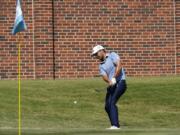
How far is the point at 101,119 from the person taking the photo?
1523 cm

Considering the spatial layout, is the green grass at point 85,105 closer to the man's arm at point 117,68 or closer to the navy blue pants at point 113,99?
the navy blue pants at point 113,99

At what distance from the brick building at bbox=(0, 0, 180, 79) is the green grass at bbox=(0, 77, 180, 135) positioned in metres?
0.56

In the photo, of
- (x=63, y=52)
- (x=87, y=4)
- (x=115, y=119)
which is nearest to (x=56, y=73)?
(x=63, y=52)

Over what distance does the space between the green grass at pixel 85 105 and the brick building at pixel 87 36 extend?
56 centimetres

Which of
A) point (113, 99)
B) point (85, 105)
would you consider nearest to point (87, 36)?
point (85, 105)

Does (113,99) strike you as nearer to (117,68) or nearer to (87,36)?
(117,68)

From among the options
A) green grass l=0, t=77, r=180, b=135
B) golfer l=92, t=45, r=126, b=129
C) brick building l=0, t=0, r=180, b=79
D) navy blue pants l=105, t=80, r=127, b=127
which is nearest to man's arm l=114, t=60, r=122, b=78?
golfer l=92, t=45, r=126, b=129

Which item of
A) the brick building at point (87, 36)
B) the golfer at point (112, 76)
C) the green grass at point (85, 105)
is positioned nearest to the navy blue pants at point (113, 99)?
the golfer at point (112, 76)

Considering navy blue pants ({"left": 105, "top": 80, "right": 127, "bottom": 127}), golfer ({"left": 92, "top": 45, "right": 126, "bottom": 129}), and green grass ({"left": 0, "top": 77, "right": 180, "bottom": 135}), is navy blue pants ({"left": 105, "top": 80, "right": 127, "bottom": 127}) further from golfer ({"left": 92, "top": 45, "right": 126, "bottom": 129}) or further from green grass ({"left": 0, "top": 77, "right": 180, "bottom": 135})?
green grass ({"left": 0, "top": 77, "right": 180, "bottom": 135})

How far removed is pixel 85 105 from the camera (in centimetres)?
1634

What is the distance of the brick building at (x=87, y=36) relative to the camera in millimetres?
19172

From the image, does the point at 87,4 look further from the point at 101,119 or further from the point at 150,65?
the point at 101,119

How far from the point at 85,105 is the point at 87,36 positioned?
3.55 m

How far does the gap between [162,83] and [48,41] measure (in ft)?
11.6
